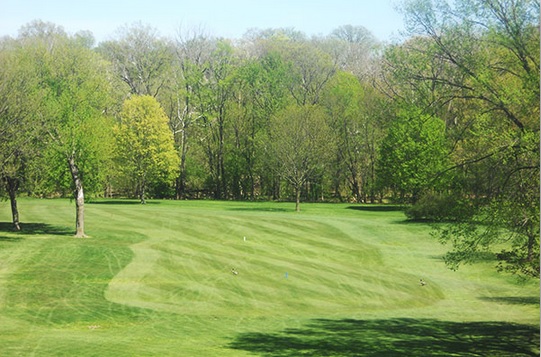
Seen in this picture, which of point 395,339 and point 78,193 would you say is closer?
point 395,339

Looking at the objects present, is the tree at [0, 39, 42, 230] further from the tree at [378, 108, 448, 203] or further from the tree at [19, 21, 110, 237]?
the tree at [378, 108, 448, 203]

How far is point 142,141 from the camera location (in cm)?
8531

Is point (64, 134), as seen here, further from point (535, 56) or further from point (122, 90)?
point (122, 90)

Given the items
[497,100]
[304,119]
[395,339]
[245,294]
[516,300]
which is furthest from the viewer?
[304,119]

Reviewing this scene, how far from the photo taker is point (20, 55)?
46.2 metres

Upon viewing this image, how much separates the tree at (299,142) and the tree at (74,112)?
3601 centimetres

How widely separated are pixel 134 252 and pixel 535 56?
29466 millimetres

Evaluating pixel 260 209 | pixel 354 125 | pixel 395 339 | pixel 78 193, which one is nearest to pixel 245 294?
pixel 395 339

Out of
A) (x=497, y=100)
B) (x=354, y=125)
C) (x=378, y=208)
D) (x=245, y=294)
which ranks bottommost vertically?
(x=245, y=294)

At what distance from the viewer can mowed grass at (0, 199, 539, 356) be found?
24625 millimetres

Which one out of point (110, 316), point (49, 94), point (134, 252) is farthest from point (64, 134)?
point (110, 316)

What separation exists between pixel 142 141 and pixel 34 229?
33891 mm

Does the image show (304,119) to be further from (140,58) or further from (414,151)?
(140,58)

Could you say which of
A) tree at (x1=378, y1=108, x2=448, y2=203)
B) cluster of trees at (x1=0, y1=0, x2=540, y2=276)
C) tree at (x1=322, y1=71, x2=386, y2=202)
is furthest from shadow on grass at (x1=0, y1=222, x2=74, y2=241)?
tree at (x1=322, y1=71, x2=386, y2=202)
